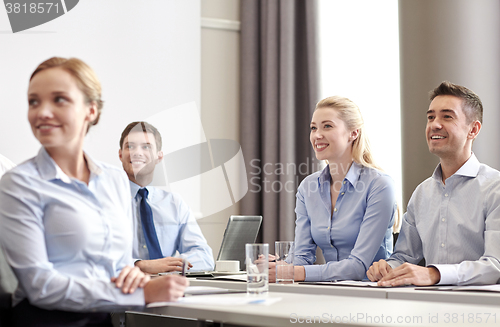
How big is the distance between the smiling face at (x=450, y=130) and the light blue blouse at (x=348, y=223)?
0.83 feet

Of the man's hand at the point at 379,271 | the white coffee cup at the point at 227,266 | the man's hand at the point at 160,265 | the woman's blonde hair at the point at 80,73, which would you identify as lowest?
the white coffee cup at the point at 227,266

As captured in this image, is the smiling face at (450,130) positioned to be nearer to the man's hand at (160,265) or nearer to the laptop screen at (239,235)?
the laptop screen at (239,235)

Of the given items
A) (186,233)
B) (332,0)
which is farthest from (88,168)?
(332,0)

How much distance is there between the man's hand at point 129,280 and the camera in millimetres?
1116

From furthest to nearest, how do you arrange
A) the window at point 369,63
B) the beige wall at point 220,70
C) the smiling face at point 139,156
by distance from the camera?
the beige wall at point 220,70 → the window at point 369,63 → the smiling face at point 139,156

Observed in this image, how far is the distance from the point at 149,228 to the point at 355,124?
1049mm

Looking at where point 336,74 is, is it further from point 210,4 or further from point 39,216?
point 39,216

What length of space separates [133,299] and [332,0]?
3.15 metres

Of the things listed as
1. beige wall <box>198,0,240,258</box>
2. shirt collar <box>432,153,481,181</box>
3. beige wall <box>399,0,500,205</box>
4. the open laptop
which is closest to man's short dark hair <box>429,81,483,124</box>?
shirt collar <box>432,153,481,181</box>

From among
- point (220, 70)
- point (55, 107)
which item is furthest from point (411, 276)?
point (220, 70)

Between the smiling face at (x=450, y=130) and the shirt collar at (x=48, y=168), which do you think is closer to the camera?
the shirt collar at (x=48, y=168)

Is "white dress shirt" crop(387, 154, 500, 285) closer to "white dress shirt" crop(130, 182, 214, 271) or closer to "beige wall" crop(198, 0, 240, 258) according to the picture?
"white dress shirt" crop(130, 182, 214, 271)

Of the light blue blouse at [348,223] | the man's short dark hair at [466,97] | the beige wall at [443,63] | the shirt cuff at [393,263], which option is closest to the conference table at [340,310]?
the shirt cuff at [393,263]

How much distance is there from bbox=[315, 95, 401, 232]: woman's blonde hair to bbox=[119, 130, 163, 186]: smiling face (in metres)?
0.77
